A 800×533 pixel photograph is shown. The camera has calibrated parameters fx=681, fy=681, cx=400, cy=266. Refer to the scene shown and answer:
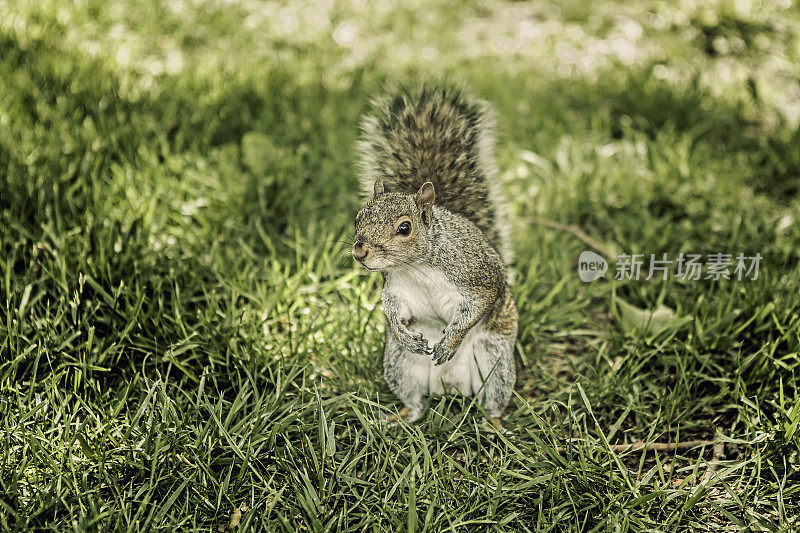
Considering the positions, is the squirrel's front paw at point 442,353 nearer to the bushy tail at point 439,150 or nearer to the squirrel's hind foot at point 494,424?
the squirrel's hind foot at point 494,424

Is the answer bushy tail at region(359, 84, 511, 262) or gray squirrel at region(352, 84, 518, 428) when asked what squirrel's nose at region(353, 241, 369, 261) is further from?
bushy tail at region(359, 84, 511, 262)

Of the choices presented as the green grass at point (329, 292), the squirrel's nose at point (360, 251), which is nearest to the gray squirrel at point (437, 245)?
the squirrel's nose at point (360, 251)

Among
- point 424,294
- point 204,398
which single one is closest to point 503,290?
point 424,294

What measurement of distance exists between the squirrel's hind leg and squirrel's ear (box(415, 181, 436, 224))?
396mm

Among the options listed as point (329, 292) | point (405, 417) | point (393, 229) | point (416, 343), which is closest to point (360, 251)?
point (393, 229)

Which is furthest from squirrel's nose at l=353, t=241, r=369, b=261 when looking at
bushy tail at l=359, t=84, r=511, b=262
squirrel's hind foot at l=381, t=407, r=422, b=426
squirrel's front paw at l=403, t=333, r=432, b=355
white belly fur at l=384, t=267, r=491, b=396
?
squirrel's hind foot at l=381, t=407, r=422, b=426

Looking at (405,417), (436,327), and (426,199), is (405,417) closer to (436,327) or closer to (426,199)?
(436,327)

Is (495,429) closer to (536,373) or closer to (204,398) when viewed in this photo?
(536,373)

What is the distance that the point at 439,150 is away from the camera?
6.88 feet

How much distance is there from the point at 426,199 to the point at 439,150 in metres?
0.38

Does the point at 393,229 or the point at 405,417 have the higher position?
the point at 393,229

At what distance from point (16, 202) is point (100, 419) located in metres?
1.08

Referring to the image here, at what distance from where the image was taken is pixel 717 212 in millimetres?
3010

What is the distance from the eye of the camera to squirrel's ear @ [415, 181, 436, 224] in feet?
5.75
